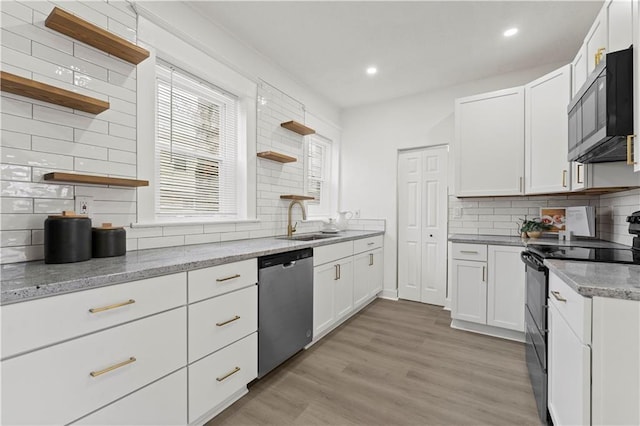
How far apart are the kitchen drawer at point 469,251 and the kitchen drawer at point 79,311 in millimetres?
2681

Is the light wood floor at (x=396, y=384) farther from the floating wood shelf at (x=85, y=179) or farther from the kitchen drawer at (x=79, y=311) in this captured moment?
the floating wood shelf at (x=85, y=179)

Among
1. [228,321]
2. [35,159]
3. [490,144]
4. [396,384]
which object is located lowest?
[396,384]

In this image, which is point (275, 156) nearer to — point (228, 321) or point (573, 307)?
point (228, 321)

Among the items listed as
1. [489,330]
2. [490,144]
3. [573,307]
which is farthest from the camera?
[490,144]

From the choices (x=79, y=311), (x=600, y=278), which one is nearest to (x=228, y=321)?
(x=79, y=311)

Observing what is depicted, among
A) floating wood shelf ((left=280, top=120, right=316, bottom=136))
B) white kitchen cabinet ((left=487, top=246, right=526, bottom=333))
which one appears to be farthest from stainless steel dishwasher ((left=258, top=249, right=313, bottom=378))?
white kitchen cabinet ((left=487, top=246, right=526, bottom=333))

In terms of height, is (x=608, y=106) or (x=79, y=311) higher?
(x=608, y=106)

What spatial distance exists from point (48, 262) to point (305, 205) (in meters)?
2.57

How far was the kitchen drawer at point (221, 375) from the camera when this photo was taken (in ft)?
5.01

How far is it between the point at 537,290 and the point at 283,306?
1.70 metres

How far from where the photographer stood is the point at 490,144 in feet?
9.89

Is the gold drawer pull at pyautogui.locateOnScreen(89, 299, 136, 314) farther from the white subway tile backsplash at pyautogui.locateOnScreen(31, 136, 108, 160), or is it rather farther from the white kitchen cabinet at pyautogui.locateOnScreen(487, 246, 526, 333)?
the white kitchen cabinet at pyautogui.locateOnScreen(487, 246, 526, 333)

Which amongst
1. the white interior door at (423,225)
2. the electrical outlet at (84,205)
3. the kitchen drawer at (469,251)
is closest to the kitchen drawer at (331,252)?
the kitchen drawer at (469,251)

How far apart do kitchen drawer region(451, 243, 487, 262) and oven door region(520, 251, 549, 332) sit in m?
0.82
